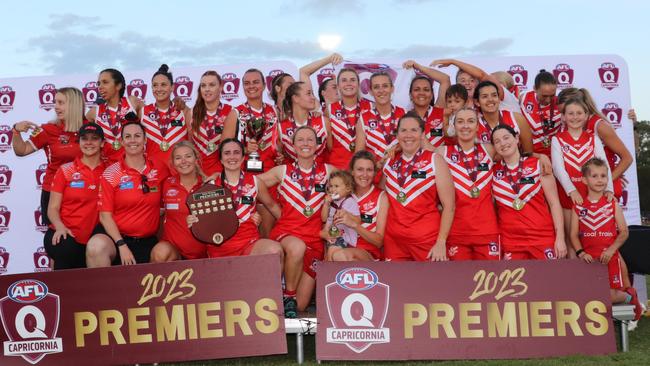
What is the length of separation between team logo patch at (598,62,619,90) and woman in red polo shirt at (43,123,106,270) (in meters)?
5.59

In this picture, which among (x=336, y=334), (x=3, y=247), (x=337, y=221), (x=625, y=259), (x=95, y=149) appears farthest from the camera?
(x=3, y=247)

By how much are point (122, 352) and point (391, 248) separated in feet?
7.10

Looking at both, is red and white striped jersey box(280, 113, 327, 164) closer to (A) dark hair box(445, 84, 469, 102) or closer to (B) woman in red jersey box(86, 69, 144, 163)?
(A) dark hair box(445, 84, 469, 102)

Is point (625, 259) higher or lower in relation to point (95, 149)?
lower

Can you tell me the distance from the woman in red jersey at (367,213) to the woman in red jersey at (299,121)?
2.46 ft

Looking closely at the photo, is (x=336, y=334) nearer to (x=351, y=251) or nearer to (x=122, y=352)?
(x=351, y=251)

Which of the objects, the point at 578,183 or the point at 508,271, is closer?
the point at 508,271

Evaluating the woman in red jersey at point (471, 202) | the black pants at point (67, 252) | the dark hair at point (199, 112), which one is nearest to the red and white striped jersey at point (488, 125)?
the woman in red jersey at point (471, 202)

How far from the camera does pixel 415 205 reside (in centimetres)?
493

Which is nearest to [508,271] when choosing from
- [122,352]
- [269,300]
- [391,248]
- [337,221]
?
[391,248]

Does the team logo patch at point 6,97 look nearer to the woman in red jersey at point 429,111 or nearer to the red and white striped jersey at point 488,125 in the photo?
the woman in red jersey at point 429,111

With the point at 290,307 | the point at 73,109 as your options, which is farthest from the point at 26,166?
the point at 290,307

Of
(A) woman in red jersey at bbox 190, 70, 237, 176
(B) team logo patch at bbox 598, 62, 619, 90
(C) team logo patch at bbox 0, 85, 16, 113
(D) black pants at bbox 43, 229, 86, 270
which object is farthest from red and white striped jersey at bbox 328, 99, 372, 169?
(C) team logo patch at bbox 0, 85, 16, 113

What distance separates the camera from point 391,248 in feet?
16.4
